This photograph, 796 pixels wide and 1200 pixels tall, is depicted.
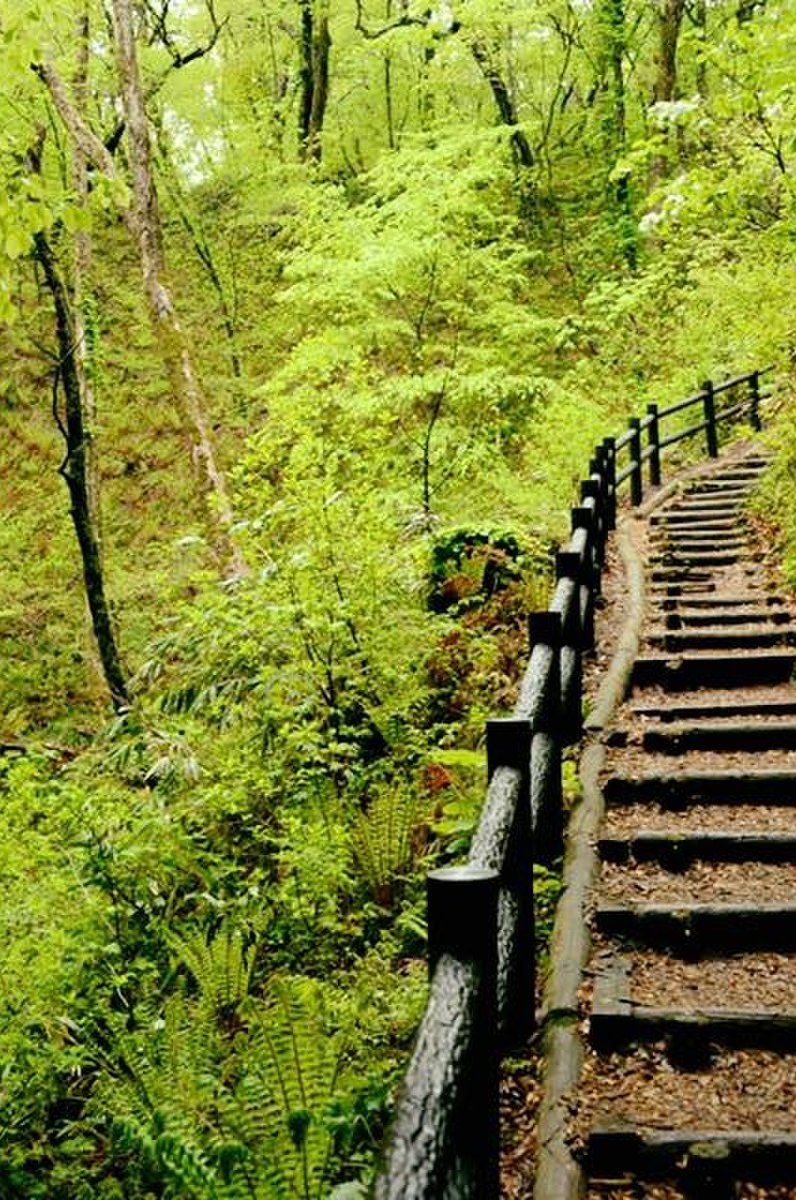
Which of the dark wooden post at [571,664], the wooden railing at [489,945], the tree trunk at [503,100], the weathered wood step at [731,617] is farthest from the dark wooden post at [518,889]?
the tree trunk at [503,100]

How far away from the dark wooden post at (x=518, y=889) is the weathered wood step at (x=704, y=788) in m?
1.90

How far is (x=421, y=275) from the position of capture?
558 inches

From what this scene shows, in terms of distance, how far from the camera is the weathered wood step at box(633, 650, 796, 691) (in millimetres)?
6875

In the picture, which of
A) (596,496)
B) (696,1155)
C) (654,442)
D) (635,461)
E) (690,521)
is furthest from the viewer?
(654,442)

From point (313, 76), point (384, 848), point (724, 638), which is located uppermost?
point (313, 76)

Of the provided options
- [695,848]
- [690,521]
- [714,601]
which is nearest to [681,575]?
[714,601]

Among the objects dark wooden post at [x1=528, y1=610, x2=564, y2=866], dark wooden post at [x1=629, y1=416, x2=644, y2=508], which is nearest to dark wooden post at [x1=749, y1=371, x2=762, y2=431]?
dark wooden post at [x1=629, y1=416, x2=644, y2=508]

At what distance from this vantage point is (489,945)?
218 cm

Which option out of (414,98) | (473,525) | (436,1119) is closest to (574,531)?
(473,525)

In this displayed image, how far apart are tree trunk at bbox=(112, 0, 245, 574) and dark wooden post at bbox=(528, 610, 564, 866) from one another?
9.07m

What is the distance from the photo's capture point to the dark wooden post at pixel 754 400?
1614cm

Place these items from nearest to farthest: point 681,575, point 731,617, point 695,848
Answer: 1. point 695,848
2. point 731,617
3. point 681,575

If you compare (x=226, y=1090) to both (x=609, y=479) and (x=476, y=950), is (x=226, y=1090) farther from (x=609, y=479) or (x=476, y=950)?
(x=609, y=479)

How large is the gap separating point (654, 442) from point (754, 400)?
3.01m
